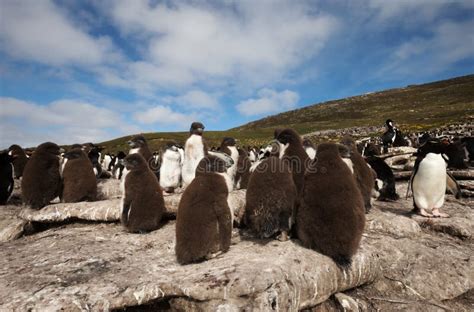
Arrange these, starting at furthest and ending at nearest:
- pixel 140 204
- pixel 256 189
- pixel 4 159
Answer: pixel 4 159 < pixel 140 204 < pixel 256 189

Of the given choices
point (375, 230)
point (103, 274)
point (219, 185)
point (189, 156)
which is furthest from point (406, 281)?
point (189, 156)

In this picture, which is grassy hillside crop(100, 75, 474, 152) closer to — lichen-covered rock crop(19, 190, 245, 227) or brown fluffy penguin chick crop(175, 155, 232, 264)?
lichen-covered rock crop(19, 190, 245, 227)

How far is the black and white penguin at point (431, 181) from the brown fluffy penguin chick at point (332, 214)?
11.9ft

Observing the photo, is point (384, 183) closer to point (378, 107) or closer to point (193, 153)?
point (193, 153)

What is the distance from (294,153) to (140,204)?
3.27 m

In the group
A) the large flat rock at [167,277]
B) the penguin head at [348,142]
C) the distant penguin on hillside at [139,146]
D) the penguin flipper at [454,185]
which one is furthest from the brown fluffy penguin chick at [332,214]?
the distant penguin on hillside at [139,146]

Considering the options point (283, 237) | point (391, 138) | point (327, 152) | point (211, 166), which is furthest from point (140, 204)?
point (391, 138)

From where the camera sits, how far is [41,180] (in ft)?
26.9

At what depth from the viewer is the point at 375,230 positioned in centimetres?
681

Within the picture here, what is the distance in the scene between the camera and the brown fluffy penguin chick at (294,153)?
670 centimetres

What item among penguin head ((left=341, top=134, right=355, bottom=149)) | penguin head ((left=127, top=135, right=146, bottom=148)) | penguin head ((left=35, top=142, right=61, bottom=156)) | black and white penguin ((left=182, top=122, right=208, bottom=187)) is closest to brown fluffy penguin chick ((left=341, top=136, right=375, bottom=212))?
penguin head ((left=341, top=134, right=355, bottom=149))

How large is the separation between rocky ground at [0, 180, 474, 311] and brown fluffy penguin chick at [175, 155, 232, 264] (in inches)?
7.6

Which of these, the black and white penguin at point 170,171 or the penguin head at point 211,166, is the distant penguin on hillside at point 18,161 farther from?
the penguin head at point 211,166

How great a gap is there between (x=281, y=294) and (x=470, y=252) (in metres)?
4.42
